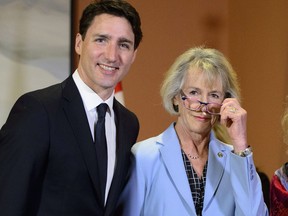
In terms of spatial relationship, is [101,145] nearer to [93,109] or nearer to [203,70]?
[93,109]

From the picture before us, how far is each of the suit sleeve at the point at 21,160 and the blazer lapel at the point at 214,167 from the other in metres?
0.54

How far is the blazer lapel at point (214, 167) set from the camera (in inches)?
59.5

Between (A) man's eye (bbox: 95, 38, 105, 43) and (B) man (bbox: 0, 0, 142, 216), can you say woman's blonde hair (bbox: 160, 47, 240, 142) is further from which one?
(A) man's eye (bbox: 95, 38, 105, 43)

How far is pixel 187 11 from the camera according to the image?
2914 mm

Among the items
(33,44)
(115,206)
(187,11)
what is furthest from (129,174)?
(187,11)

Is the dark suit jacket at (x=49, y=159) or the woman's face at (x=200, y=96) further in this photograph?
the woman's face at (x=200, y=96)

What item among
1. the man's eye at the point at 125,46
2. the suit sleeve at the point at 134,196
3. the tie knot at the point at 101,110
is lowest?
the suit sleeve at the point at 134,196

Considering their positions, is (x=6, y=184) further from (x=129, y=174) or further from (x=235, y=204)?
(x=235, y=204)

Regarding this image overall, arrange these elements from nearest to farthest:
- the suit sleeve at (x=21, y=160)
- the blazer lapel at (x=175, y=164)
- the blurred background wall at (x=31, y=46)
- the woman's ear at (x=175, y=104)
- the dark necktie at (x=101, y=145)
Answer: the suit sleeve at (x=21, y=160) < the dark necktie at (x=101, y=145) < the blazer lapel at (x=175, y=164) < the woman's ear at (x=175, y=104) < the blurred background wall at (x=31, y=46)

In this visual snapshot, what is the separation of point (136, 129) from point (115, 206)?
1.16 ft

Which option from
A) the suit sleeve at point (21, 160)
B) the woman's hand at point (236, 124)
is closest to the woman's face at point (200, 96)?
the woman's hand at point (236, 124)

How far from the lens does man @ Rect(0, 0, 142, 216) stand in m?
1.22

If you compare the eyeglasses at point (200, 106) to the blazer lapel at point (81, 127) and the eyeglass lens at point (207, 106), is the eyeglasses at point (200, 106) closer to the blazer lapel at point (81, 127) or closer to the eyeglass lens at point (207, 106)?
the eyeglass lens at point (207, 106)

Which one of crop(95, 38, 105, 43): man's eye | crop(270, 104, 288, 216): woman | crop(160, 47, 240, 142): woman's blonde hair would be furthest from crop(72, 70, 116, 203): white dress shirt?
crop(270, 104, 288, 216): woman
